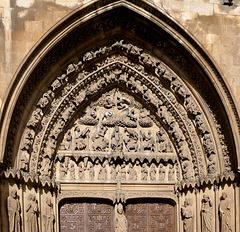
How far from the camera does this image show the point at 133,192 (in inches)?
413

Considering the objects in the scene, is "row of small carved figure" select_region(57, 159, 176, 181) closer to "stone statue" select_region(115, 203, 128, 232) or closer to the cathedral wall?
"stone statue" select_region(115, 203, 128, 232)

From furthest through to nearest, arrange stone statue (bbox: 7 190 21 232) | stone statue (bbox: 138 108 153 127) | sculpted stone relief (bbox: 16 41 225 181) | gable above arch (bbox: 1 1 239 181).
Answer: stone statue (bbox: 138 108 153 127), sculpted stone relief (bbox: 16 41 225 181), gable above arch (bbox: 1 1 239 181), stone statue (bbox: 7 190 21 232)

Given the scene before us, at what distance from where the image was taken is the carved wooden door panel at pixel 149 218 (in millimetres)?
10578

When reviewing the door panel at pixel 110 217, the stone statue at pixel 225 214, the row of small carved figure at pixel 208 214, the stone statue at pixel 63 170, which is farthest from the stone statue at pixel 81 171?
the stone statue at pixel 225 214

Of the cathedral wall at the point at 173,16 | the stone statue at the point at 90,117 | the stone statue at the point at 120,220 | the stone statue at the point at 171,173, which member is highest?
the cathedral wall at the point at 173,16

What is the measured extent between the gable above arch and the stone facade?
0.06 feet

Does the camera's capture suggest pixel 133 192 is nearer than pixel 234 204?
No

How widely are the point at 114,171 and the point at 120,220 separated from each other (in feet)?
2.86

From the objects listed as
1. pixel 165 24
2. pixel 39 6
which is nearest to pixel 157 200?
pixel 165 24

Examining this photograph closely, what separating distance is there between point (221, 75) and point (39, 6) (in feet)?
10.6

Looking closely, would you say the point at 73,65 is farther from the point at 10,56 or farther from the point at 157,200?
the point at 157,200

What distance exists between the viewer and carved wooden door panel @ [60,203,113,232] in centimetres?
1033

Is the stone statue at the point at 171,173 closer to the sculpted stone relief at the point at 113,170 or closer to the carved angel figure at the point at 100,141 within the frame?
the sculpted stone relief at the point at 113,170

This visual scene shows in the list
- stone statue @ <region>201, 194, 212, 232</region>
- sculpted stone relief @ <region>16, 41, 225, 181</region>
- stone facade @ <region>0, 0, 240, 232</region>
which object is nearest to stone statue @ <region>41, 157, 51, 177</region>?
stone facade @ <region>0, 0, 240, 232</region>
